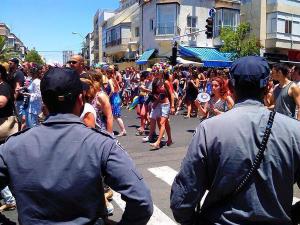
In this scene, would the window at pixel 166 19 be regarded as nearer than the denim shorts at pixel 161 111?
No

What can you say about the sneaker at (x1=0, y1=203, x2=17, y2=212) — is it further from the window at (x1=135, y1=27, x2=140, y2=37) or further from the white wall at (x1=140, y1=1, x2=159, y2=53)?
the window at (x1=135, y1=27, x2=140, y2=37)

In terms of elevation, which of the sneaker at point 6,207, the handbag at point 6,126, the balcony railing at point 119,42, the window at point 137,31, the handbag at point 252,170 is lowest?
the sneaker at point 6,207

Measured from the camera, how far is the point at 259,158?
91.8 inches

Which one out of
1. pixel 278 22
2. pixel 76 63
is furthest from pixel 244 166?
pixel 278 22

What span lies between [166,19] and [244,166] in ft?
152

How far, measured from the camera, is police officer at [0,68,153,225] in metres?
2.21

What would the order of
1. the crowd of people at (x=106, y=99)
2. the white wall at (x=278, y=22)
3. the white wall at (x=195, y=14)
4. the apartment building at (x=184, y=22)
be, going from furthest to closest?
the apartment building at (x=184, y=22) < the white wall at (x=195, y=14) < the white wall at (x=278, y=22) < the crowd of people at (x=106, y=99)

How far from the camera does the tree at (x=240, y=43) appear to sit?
37.8m

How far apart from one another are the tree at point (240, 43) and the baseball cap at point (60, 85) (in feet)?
119

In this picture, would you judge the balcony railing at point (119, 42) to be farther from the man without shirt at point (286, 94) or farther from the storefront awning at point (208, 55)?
the man without shirt at point (286, 94)

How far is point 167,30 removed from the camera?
1871 inches

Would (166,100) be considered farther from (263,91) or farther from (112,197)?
(263,91)

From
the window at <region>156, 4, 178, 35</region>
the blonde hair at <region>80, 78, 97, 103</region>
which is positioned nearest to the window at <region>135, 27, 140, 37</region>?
the window at <region>156, 4, 178, 35</region>

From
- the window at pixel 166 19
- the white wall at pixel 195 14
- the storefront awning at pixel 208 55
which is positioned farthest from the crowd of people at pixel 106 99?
the window at pixel 166 19
